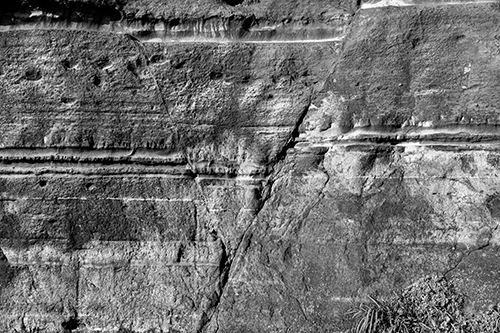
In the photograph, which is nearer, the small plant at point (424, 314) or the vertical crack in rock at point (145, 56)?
the small plant at point (424, 314)

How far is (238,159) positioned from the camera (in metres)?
2.93

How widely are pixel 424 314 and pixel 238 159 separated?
116 cm

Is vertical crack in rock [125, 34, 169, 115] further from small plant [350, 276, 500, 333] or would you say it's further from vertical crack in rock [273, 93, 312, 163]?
small plant [350, 276, 500, 333]

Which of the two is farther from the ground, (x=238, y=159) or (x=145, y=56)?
(x=145, y=56)

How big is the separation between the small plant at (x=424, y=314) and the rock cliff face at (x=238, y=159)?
70mm

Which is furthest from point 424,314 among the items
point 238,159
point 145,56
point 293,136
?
point 145,56

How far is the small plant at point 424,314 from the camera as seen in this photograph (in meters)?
2.73

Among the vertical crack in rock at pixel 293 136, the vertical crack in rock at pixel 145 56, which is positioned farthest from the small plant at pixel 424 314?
the vertical crack in rock at pixel 145 56

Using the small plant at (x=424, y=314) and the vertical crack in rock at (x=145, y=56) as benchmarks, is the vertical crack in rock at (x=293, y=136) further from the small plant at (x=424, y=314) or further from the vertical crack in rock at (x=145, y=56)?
the small plant at (x=424, y=314)

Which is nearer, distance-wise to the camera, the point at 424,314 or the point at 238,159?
the point at 424,314

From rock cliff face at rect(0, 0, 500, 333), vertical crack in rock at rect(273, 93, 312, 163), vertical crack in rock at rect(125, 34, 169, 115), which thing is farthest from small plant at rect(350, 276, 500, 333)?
vertical crack in rock at rect(125, 34, 169, 115)

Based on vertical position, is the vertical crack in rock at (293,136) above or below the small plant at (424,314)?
above

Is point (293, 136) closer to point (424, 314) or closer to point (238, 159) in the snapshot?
point (238, 159)

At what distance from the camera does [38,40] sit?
9.72 ft
